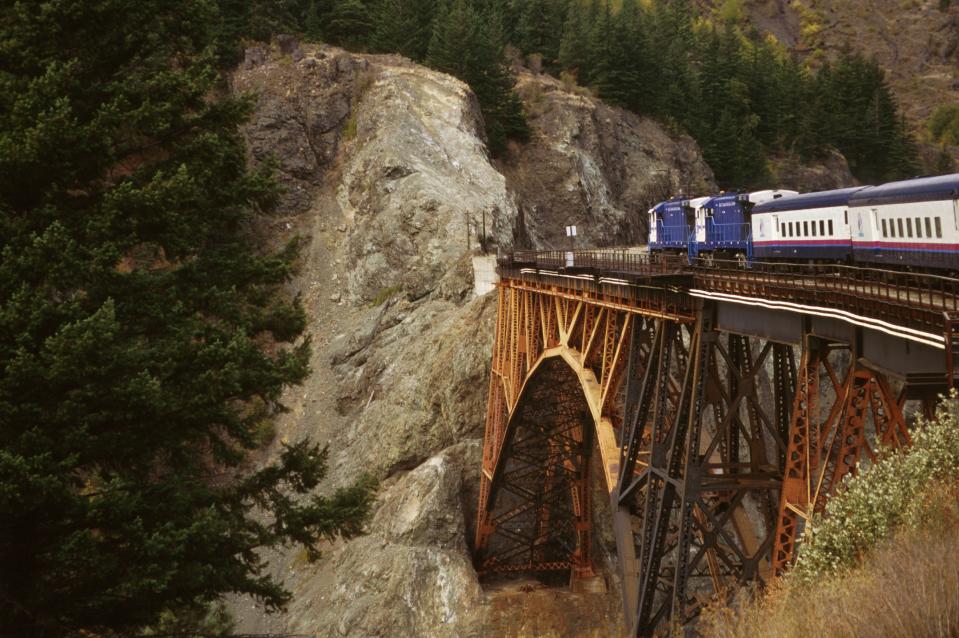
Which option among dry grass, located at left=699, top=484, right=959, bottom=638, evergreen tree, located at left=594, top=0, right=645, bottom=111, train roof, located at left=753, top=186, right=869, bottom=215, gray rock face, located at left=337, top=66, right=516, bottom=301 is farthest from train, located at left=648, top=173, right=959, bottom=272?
evergreen tree, located at left=594, top=0, right=645, bottom=111

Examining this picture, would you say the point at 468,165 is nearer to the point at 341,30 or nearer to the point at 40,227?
the point at 341,30

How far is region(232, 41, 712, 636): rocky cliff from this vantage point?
32219 millimetres

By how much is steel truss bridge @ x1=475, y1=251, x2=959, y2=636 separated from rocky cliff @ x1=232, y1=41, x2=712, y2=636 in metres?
5.50

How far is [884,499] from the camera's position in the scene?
939cm

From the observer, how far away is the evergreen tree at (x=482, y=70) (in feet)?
227

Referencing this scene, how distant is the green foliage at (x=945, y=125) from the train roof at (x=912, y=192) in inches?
5042

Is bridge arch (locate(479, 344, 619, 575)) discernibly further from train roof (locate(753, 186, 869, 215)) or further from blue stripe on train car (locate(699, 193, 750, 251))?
train roof (locate(753, 186, 869, 215))

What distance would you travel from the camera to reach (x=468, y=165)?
5781 centimetres

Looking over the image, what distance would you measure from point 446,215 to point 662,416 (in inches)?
1392

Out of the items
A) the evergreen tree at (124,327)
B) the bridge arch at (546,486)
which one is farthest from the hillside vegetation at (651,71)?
the evergreen tree at (124,327)

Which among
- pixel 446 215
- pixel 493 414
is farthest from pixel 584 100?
pixel 493 414

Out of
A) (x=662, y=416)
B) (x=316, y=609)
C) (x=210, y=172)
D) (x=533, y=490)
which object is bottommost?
(x=316, y=609)

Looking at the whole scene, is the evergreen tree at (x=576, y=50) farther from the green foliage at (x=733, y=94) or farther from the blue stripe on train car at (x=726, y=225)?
the blue stripe on train car at (x=726, y=225)

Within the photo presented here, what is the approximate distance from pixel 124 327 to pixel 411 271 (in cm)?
3871
